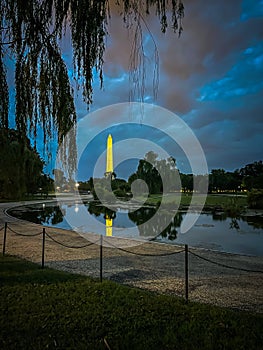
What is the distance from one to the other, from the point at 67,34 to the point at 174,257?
6.63 m

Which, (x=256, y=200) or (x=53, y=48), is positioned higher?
(x=53, y=48)

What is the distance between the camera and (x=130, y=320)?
377cm

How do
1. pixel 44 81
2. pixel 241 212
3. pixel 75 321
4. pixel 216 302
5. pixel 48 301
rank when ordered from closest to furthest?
pixel 44 81
pixel 75 321
pixel 48 301
pixel 216 302
pixel 241 212

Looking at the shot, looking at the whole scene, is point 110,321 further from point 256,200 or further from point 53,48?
point 256,200

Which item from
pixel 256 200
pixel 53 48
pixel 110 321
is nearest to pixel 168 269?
pixel 110 321

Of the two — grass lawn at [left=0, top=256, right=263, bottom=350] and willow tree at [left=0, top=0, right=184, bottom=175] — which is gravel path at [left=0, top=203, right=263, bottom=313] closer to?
A: grass lawn at [left=0, top=256, right=263, bottom=350]

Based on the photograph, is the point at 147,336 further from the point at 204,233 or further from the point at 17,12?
the point at 204,233

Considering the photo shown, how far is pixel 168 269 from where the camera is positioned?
6.72m

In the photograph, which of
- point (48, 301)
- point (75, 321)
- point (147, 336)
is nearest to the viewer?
point (147, 336)

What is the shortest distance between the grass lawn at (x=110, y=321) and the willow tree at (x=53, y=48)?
2.17 meters

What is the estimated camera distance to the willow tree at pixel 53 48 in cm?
269

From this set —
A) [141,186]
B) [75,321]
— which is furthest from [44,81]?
[141,186]

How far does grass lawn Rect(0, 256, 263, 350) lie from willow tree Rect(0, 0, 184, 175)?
2.17m

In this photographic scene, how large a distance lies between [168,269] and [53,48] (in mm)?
5425
